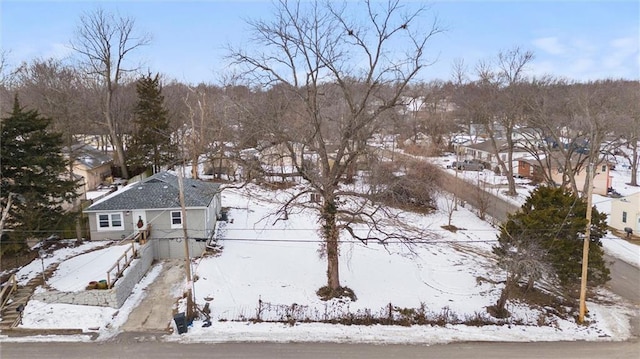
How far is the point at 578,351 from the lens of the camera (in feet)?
43.7

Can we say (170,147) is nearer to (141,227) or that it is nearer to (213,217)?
(213,217)

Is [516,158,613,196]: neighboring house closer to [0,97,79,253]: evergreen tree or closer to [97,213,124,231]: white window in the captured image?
[97,213,124,231]: white window

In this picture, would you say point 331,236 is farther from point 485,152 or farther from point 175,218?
point 485,152

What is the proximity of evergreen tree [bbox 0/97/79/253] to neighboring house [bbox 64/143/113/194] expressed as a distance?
45.8 feet

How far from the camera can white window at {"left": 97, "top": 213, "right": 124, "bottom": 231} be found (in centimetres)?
2078

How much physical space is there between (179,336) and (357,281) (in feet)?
27.2

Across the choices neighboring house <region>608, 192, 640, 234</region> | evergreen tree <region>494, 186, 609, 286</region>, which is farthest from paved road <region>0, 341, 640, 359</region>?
neighboring house <region>608, 192, 640, 234</region>

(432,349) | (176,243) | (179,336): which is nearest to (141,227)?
(176,243)

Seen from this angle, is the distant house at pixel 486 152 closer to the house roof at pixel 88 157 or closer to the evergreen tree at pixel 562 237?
the evergreen tree at pixel 562 237

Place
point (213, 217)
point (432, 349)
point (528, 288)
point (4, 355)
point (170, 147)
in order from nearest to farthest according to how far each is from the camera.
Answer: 1. point (4, 355)
2. point (432, 349)
3. point (528, 288)
4. point (213, 217)
5. point (170, 147)

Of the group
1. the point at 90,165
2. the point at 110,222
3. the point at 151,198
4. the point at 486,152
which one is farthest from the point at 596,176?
the point at 90,165

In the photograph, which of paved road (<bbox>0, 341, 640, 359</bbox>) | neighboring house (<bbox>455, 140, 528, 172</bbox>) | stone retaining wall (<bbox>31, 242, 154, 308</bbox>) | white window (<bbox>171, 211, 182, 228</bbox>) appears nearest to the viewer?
paved road (<bbox>0, 341, 640, 359</bbox>)

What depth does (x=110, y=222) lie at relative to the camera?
68.3 feet

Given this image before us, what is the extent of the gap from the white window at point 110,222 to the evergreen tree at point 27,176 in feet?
7.73
